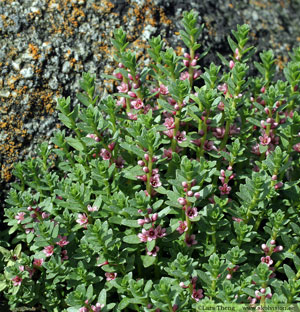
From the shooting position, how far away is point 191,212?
2.89 m

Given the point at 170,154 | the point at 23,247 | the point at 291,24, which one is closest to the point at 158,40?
the point at 170,154

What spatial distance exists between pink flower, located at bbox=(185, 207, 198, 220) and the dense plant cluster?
13 mm

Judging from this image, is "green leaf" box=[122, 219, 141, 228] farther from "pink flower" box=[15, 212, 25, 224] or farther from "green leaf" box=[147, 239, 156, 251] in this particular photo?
"pink flower" box=[15, 212, 25, 224]

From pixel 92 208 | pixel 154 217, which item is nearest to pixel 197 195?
pixel 154 217

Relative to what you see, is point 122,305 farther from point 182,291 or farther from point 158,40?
point 158,40

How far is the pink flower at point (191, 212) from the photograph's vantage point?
111 inches

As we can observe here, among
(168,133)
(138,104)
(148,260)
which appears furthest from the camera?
(138,104)

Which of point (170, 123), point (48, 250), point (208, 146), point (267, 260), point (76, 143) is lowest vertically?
point (267, 260)

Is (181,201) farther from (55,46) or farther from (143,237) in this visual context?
(55,46)

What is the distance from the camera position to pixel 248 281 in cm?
280

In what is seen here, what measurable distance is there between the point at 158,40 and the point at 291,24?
254cm

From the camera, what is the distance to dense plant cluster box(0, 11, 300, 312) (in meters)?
2.75

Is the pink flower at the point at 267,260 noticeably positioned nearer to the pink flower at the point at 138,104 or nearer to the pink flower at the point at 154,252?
the pink flower at the point at 154,252

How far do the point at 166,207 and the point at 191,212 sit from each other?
0.26 meters
